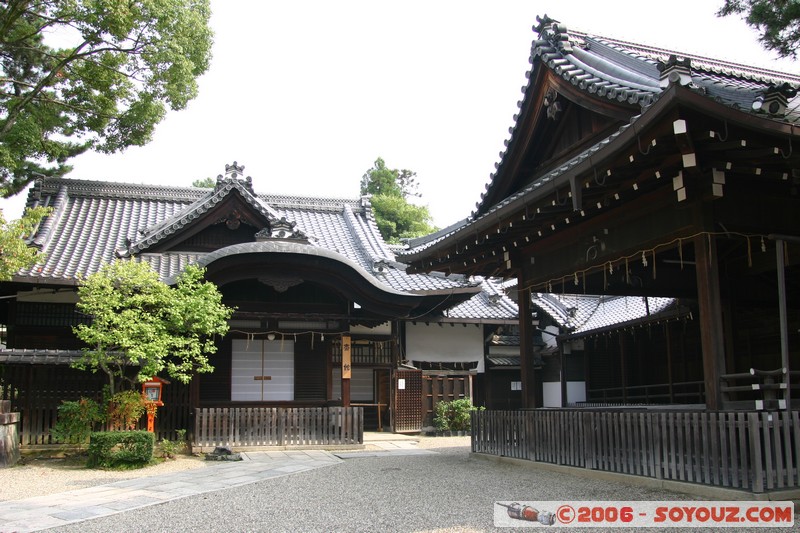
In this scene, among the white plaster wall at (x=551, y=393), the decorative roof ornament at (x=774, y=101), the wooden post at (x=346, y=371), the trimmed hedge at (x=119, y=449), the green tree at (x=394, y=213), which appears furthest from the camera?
the green tree at (x=394, y=213)

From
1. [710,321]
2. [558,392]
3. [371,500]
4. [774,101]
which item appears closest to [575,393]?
[558,392]

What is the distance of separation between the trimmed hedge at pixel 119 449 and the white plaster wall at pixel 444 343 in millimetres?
9069

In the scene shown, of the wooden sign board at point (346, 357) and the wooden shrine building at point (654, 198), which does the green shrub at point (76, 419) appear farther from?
the wooden shrine building at point (654, 198)

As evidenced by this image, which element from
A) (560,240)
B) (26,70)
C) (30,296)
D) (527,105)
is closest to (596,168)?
(560,240)

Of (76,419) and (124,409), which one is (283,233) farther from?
(76,419)

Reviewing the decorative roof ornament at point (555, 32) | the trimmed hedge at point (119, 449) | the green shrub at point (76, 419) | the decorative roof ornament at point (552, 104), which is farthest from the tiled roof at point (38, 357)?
the decorative roof ornament at point (555, 32)

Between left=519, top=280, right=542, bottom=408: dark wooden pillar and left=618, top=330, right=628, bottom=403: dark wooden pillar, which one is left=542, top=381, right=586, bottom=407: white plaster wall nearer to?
left=618, top=330, right=628, bottom=403: dark wooden pillar

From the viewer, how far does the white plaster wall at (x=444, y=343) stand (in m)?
20.0

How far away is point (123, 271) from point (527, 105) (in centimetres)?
784

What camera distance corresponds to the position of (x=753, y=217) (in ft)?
26.9

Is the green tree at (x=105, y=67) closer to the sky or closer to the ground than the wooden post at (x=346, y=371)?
closer to the sky

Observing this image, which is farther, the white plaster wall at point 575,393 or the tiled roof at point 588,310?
the white plaster wall at point 575,393

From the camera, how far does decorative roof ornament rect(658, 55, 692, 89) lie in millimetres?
6516

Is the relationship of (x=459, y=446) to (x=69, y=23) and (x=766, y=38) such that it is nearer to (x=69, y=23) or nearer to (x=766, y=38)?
(x=766, y=38)
